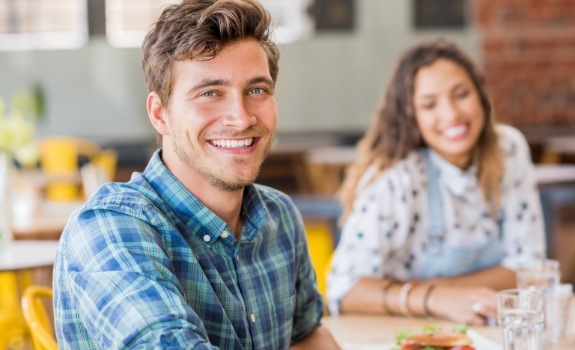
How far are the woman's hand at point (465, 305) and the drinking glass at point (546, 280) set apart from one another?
0.09 m

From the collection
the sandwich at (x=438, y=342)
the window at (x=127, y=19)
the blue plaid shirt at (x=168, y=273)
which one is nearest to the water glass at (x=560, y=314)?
the sandwich at (x=438, y=342)

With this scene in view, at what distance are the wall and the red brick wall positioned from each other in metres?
0.45

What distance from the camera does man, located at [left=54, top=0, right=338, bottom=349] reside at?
1.41 m

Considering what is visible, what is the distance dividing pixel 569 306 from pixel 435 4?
763 centimetres

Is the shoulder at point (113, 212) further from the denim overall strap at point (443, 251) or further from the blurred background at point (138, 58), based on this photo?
the blurred background at point (138, 58)

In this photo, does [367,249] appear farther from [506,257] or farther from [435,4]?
[435,4]

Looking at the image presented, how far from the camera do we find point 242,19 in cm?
157

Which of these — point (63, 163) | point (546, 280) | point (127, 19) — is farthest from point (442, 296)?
point (127, 19)

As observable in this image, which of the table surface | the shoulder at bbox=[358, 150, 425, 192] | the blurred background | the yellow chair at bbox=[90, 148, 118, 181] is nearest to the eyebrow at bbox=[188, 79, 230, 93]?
the shoulder at bbox=[358, 150, 425, 192]

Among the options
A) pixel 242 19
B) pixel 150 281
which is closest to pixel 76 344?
pixel 150 281

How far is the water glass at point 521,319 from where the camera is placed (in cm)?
173

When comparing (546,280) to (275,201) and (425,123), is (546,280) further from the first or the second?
(425,123)

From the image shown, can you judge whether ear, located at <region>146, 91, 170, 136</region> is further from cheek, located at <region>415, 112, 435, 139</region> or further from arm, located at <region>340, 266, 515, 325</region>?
cheek, located at <region>415, 112, 435, 139</region>

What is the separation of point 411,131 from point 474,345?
922 mm
